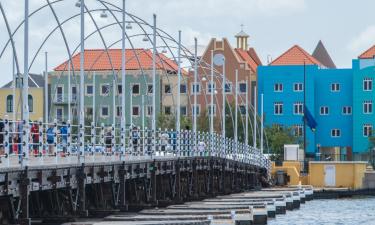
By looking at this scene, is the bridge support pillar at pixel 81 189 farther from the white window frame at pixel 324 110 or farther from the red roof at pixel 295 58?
the red roof at pixel 295 58

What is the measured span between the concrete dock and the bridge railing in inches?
108

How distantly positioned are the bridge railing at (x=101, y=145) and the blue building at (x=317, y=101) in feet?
207

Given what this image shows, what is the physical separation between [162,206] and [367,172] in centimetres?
7610

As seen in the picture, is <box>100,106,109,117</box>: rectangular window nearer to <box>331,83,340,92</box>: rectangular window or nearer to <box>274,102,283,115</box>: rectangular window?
<box>274,102,283,115</box>: rectangular window

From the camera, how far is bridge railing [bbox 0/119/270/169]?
1817 inches

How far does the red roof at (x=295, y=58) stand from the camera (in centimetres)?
18925

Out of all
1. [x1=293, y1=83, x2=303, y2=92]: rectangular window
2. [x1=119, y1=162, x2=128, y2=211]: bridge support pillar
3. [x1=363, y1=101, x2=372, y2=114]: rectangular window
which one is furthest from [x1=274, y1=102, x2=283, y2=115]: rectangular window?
[x1=119, y1=162, x2=128, y2=211]: bridge support pillar

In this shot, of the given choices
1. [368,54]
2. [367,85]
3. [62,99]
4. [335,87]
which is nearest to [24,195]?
[62,99]

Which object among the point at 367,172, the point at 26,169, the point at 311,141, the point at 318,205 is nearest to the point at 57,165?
the point at 26,169

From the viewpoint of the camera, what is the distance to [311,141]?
18200 centimetres

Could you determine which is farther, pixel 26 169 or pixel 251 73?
pixel 251 73

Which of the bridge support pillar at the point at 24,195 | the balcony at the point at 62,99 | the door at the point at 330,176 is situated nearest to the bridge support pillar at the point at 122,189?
the bridge support pillar at the point at 24,195

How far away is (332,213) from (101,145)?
48180 mm

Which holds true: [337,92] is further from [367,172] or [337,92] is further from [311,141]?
[367,172]
